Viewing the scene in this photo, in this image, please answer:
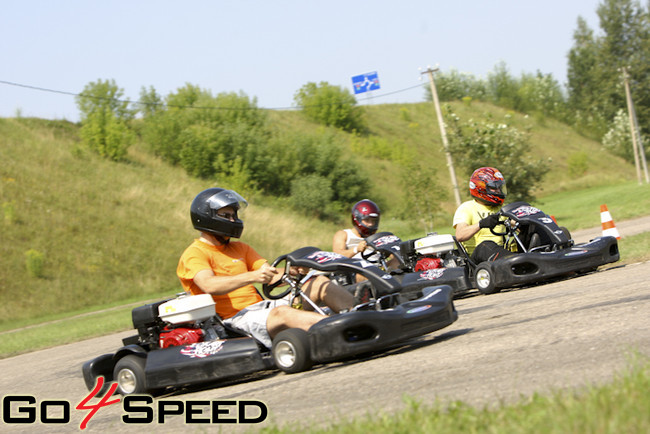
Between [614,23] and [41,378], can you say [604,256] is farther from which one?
[614,23]

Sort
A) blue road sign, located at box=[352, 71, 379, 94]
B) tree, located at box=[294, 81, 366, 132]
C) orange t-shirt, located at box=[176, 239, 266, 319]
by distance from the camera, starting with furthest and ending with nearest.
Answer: tree, located at box=[294, 81, 366, 132], blue road sign, located at box=[352, 71, 379, 94], orange t-shirt, located at box=[176, 239, 266, 319]

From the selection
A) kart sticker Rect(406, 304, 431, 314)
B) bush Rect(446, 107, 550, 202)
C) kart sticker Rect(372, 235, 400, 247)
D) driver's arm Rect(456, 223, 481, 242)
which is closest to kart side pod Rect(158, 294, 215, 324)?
kart sticker Rect(406, 304, 431, 314)

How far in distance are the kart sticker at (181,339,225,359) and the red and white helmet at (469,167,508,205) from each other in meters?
4.66

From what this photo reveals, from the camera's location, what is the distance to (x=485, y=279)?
917cm

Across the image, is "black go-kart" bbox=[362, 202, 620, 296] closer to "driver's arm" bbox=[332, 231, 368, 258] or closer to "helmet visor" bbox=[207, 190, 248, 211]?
"driver's arm" bbox=[332, 231, 368, 258]

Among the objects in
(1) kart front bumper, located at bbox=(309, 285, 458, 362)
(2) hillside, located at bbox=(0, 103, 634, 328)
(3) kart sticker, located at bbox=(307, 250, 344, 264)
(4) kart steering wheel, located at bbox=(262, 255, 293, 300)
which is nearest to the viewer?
(1) kart front bumper, located at bbox=(309, 285, 458, 362)

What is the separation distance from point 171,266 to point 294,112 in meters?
39.7

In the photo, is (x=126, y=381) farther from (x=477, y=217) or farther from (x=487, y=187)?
(x=487, y=187)

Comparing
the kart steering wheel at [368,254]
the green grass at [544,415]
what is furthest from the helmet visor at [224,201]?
the kart steering wheel at [368,254]

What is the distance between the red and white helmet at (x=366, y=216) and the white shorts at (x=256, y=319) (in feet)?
12.2

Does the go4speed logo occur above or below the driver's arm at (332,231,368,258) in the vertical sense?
below

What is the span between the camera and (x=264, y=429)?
3.82 m

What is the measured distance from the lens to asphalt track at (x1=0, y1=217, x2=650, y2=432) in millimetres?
3957

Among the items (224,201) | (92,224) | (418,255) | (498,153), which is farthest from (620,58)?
(224,201)
